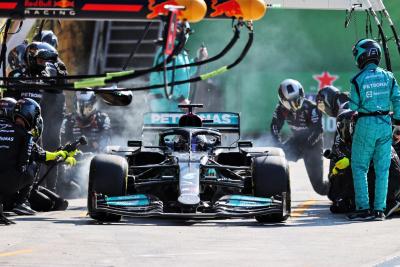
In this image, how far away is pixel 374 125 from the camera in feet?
44.0

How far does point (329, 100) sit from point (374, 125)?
13.8 feet

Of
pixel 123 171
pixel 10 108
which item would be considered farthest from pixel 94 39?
pixel 123 171

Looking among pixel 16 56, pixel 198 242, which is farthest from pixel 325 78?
pixel 198 242

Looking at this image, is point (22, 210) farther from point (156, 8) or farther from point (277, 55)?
point (277, 55)

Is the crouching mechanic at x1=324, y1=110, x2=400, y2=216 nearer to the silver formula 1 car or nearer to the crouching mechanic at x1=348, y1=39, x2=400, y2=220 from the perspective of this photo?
the crouching mechanic at x1=348, y1=39, x2=400, y2=220

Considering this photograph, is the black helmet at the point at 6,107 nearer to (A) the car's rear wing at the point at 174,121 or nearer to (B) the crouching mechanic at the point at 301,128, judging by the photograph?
(A) the car's rear wing at the point at 174,121

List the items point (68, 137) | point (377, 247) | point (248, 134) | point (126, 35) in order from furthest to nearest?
point (126, 35) < point (248, 134) < point (68, 137) < point (377, 247)

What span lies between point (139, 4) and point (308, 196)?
9.66 metres

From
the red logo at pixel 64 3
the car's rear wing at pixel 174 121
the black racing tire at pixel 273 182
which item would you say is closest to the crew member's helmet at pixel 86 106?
the car's rear wing at pixel 174 121

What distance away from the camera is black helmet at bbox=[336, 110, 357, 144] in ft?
47.2

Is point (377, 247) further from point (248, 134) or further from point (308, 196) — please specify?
point (248, 134)

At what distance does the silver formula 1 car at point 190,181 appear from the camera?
12.3 m

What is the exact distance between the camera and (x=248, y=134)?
2611 centimetres

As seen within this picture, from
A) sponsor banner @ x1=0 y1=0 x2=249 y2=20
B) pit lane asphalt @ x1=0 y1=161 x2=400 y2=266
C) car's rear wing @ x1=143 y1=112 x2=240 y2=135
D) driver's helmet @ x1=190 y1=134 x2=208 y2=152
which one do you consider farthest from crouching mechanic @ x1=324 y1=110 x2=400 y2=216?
sponsor banner @ x1=0 y1=0 x2=249 y2=20
